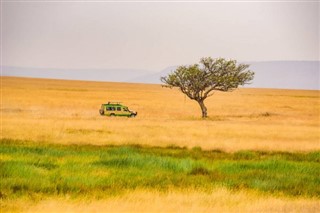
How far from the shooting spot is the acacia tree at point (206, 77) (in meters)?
57.4

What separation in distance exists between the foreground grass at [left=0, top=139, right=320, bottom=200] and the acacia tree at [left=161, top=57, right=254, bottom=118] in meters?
34.3

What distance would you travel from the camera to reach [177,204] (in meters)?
13.1

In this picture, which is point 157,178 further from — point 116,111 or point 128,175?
point 116,111

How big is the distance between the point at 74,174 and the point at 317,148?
1601 cm

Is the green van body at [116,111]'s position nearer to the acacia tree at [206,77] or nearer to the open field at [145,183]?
the acacia tree at [206,77]

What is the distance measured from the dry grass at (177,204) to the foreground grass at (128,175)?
2.34 feet

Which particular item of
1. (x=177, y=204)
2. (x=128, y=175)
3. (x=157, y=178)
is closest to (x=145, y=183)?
(x=157, y=178)

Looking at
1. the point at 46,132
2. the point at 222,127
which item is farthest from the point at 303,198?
the point at 222,127

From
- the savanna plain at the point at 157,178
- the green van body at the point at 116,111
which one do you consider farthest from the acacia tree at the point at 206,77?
the savanna plain at the point at 157,178

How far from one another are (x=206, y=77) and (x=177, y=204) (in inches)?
1797

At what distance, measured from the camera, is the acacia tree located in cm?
5744

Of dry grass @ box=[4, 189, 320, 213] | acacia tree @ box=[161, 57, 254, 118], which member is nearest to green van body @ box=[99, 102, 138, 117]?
acacia tree @ box=[161, 57, 254, 118]

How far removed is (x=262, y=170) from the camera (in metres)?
19.5

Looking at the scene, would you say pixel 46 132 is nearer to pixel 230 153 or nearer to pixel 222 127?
pixel 230 153
